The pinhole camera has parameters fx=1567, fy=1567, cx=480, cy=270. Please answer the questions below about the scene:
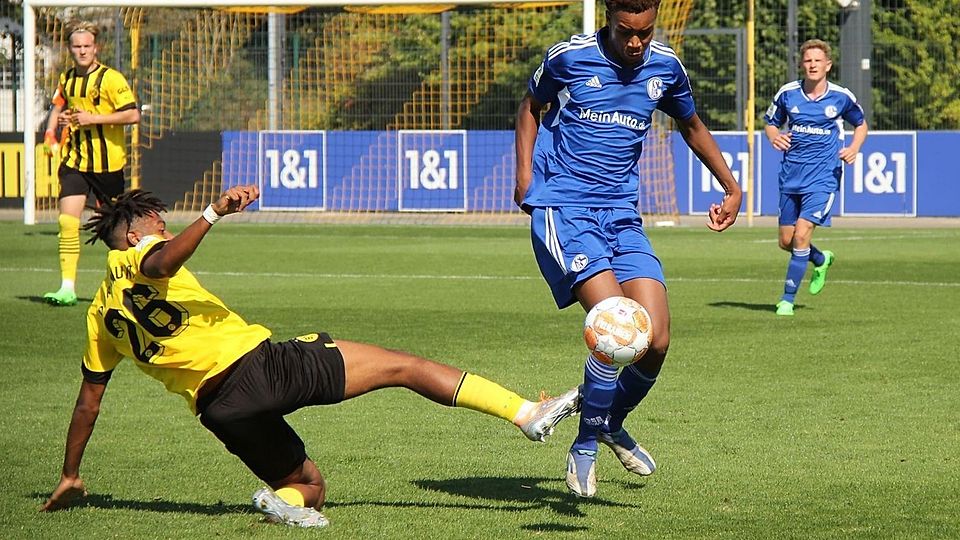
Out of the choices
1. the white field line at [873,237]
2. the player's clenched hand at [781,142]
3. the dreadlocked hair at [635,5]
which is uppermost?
the dreadlocked hair at [635,5]

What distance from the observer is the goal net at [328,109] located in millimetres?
26969

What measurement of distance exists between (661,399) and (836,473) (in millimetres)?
2054

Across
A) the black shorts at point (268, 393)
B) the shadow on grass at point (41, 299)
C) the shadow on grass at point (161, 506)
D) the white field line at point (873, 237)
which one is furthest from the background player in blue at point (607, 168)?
the white field line at point (873, 237)

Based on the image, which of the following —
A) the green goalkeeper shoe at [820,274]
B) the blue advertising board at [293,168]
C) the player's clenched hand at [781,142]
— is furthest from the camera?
the blue advertising board at [293,168]

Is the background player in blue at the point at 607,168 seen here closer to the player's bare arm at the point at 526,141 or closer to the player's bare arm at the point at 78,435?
the player's bare arm at the point at 526,141

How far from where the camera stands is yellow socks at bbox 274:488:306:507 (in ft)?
18.5

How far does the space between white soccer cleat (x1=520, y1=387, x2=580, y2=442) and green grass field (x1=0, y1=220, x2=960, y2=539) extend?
336 millimetres

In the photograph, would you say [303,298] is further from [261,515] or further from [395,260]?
[261,515]

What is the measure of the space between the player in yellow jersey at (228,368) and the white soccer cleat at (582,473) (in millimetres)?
165

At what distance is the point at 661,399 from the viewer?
8477mm

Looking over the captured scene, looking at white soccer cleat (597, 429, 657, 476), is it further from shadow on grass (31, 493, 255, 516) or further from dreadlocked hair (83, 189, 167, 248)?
dreadlocked hair (83, 189, 167, 248)

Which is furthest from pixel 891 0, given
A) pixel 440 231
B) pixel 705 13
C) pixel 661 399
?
pixel 661 399

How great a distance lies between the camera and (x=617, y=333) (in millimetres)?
5656

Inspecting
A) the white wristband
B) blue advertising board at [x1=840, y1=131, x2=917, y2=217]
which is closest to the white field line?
blue advertising board at [x1=840, y1=131, x2=917, y2=217]
